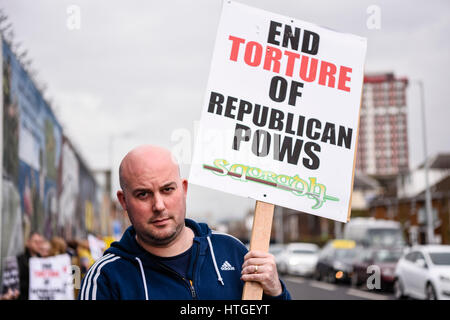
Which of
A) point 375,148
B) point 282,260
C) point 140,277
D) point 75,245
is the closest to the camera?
point 140,277

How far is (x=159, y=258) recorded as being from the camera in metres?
2.82

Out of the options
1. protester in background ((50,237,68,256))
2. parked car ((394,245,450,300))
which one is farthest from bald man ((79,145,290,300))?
parked car ((394,245,450,300))

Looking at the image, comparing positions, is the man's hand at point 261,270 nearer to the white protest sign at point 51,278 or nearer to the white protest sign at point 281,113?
the white protest sign at point 281,113

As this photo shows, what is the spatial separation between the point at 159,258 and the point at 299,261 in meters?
30.9

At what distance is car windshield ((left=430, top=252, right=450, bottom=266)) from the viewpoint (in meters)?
16.7

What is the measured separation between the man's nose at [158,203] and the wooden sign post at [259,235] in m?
0.41

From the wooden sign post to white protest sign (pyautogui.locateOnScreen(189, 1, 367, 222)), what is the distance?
7 cm

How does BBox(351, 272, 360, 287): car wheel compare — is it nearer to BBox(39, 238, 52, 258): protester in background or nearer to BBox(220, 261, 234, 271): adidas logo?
BBox(39, 238, 52, 258): protester in background

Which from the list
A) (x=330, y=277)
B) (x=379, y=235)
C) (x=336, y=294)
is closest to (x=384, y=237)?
(x=379, y=235)
